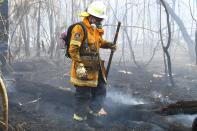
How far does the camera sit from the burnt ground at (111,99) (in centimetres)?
569

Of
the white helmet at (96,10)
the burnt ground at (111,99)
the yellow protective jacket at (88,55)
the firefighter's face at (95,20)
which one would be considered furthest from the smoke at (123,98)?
the white helmet at (96,10)

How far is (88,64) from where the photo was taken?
586 centimetres

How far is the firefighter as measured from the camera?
18.4 ft

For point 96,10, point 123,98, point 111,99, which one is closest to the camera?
point 96,10

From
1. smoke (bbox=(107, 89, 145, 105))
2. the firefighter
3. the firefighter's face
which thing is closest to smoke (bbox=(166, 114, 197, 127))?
the firefighter

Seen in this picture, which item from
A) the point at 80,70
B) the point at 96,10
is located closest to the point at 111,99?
the point at 80,70

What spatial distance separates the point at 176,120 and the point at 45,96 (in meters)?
2.61

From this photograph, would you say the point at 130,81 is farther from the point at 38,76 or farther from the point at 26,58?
the point at 26,58

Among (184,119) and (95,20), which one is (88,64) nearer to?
(95,20)

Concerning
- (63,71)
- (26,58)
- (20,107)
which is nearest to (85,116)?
(20,107)

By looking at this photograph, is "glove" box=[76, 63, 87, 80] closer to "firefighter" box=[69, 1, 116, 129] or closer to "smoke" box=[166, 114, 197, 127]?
"firefighter" box=[69, 1, 116, 129]

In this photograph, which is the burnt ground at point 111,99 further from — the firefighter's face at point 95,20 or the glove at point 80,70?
the firefighter's face at point 95,20

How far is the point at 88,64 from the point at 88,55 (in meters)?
0.14

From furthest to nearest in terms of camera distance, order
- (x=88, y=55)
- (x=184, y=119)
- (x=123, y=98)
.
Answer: (x=123, y=98), (x=88, y=55), (x=184, y=119)
